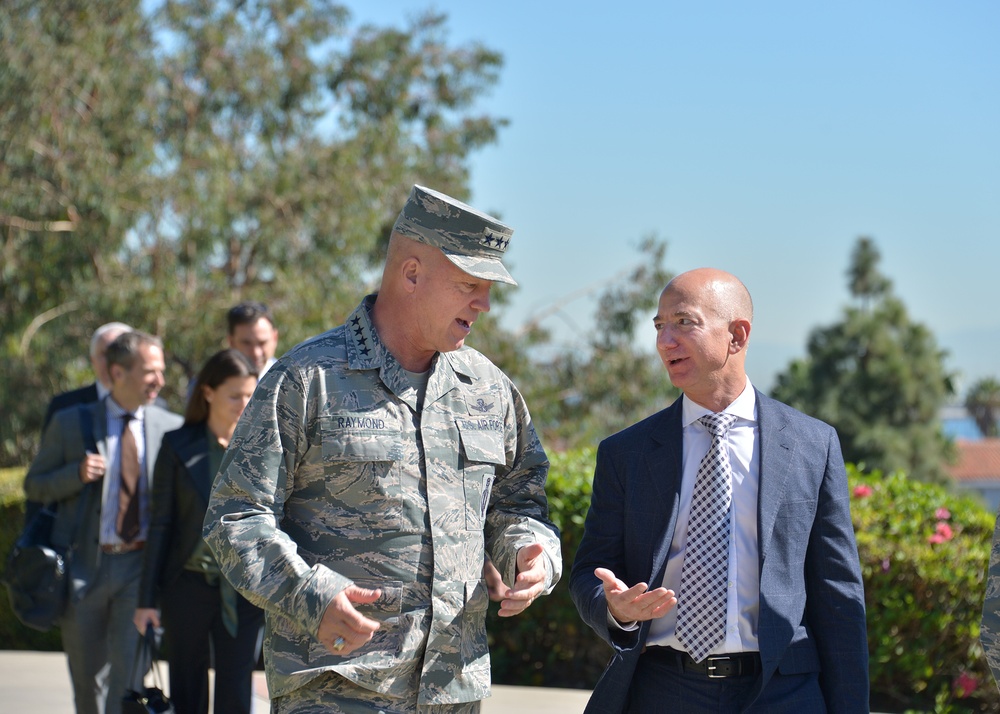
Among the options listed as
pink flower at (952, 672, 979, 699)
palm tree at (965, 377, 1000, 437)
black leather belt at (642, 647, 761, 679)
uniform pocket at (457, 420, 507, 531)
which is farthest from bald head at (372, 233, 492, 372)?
→ palm tree at (965, 377, 1000, 437)

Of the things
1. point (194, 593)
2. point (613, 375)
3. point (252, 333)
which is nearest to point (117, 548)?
point (194, 593)

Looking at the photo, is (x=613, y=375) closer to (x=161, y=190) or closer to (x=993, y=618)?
(x=161, y=190)

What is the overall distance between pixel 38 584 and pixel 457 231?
3376 mm

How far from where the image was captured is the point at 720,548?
330cm

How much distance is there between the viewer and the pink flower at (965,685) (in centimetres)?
652

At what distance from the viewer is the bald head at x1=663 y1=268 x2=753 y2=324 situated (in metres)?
3.42

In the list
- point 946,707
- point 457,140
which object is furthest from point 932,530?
point 457,140

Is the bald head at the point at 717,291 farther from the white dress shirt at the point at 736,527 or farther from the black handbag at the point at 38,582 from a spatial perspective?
the black handbag at the point at 38,582

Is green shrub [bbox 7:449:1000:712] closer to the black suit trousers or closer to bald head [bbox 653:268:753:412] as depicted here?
the black suit trousers

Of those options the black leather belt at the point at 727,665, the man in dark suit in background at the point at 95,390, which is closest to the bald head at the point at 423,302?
the black leather belt at the point at 727,665

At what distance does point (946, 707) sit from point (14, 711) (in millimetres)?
5345

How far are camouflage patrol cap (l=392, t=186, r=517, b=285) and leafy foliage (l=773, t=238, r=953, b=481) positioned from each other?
33269mm

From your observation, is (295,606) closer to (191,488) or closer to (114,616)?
(191,488)

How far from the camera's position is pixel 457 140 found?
21.7m
